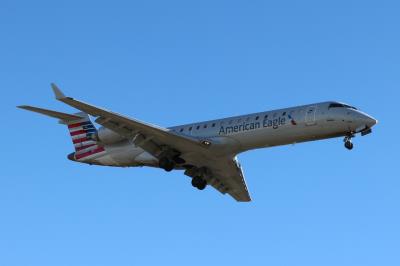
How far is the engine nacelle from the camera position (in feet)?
110

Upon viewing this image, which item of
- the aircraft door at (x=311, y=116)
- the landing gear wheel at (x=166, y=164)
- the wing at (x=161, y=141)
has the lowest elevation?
the landing gear wheel at (x=166, y=164)

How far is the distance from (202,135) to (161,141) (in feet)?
5.46

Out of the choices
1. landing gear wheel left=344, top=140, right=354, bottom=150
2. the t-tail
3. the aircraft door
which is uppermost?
the t-tail

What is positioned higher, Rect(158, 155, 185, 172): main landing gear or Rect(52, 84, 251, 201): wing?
Rect(52, 84, 251, 201): wing

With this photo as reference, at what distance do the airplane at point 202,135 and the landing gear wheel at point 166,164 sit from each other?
0.04m

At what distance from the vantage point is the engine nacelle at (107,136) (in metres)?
33.6

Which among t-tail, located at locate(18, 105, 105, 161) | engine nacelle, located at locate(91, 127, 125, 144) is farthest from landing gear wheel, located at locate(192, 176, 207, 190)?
t-tail, located at locate(18, 105, 105, 161)

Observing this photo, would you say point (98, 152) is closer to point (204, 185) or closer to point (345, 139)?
point (204, 185)

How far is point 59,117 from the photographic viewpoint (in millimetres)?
34250

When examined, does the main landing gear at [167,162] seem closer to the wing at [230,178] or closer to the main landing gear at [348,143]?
the wing at [230,178]

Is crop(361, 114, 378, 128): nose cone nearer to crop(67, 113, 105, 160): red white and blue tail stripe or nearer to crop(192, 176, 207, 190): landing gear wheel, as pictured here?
crop(192, 176, 207, 190): landing gear wheel

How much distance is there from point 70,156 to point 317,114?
11.5 metres

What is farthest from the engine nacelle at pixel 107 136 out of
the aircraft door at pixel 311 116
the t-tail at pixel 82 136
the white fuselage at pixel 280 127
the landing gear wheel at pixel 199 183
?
the aircraft door at pixel 311 116

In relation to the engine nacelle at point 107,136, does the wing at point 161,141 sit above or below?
below
